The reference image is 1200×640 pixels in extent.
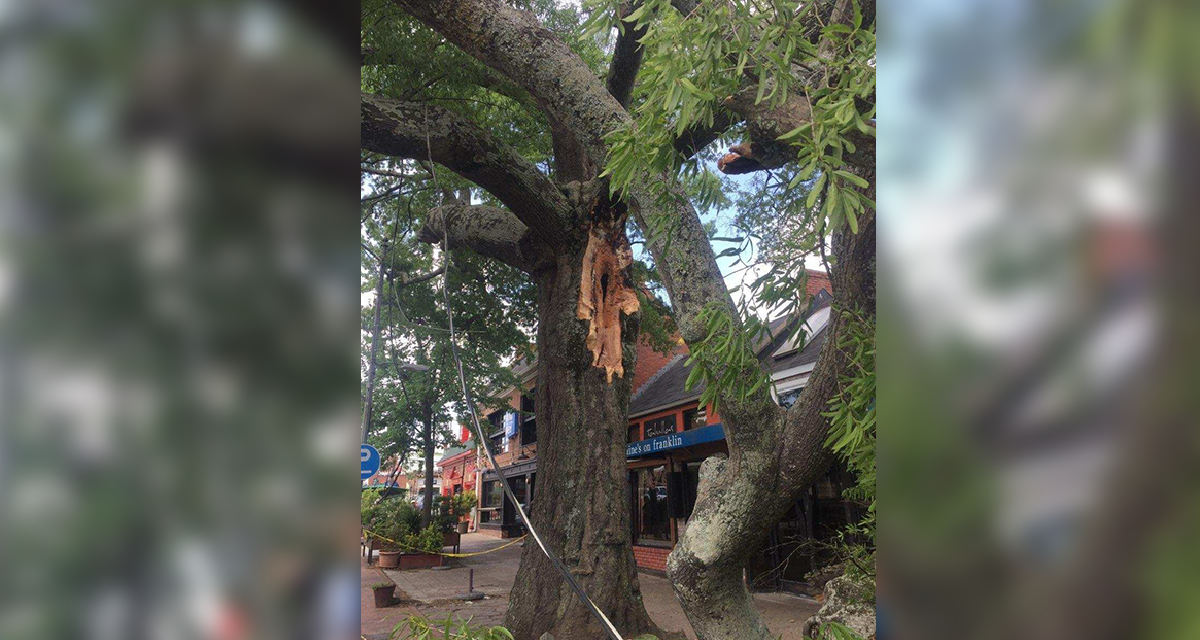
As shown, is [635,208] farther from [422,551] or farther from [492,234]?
[422,551]

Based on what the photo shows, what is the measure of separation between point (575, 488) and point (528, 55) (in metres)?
3.49

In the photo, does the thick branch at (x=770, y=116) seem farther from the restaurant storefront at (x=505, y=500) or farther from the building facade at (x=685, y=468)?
the restaurant storefront at (x=505, y=500)

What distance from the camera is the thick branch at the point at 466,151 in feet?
19.2

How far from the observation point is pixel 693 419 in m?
15.1

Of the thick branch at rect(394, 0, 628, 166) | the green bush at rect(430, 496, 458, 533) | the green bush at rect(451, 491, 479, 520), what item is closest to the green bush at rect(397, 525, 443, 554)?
the green bush at rect(430, 496, 458, 533)

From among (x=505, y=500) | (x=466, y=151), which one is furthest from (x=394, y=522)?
(x=466, y=151)

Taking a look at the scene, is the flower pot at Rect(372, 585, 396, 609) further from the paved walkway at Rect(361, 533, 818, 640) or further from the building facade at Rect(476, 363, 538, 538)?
the building facade at Rect(476, 363, 538, 538)

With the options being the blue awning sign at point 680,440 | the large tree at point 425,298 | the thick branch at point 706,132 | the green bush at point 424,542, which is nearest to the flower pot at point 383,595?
the large tree at point 425,298

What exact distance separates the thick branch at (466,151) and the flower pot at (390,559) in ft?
39.5

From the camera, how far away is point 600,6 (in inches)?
108

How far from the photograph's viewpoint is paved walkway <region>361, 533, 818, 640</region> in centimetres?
936
